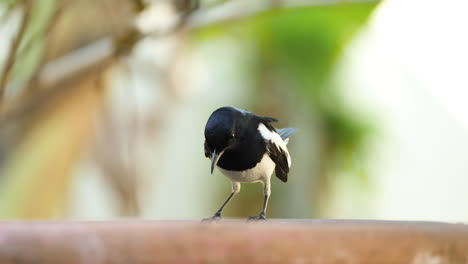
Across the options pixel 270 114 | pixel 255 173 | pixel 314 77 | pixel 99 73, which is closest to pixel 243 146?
pixel 255 173

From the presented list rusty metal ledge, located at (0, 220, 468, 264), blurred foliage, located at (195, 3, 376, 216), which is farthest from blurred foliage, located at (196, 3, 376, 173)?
rusty metal ledge, located at (0, 220, 468, 264)

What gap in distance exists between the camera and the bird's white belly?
1048 millimetres

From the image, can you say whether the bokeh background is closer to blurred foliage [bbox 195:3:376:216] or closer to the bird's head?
blurred foliage [bbox 195:3:376:216]

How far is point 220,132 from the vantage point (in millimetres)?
973

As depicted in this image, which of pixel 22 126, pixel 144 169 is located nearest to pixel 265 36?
pixel 144 169

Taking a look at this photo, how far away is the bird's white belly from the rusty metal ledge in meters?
0.33

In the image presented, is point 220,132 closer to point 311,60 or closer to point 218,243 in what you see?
point 218,243

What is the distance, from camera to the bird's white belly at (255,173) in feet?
3.44

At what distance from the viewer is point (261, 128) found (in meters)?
1.09

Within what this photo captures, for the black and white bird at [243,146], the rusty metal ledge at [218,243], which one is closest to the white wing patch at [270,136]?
the black and white bird at [243,146]

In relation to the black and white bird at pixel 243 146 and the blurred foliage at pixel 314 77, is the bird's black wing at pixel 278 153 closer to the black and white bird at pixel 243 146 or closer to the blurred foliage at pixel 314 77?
the black and white bird at pixel 243 146

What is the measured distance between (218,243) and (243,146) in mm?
403

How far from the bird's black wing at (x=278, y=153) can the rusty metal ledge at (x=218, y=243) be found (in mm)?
380

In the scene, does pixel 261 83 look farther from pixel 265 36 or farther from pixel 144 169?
pixel 144 169
